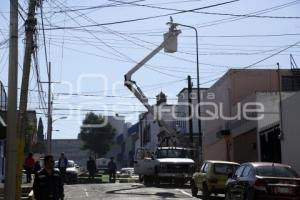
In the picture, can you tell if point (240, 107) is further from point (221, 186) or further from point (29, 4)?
point (29, 4)

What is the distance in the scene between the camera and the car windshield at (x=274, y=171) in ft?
56.3

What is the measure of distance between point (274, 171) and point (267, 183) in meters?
0.92

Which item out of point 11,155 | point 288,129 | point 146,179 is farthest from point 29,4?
point 146,179

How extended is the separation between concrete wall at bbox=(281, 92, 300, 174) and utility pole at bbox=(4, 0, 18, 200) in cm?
1387

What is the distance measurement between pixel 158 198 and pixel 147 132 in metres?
65.8

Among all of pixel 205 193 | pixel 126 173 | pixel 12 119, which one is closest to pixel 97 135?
pixel 126 173

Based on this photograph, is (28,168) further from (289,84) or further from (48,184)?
(48,184)

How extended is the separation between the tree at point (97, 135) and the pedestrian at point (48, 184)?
90.2m

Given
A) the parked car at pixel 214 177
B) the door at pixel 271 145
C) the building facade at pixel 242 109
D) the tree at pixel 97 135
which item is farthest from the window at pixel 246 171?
the tree at pixel 97 135

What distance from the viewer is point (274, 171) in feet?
57.1

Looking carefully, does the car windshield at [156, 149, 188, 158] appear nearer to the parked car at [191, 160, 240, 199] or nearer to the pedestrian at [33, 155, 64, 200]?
the parked car at [191, 160, 240, 199]

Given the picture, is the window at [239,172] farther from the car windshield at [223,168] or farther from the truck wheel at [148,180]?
the truck wheel at [148,180]

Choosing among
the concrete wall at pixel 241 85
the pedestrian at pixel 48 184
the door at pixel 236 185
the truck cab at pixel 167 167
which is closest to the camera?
the pedestrian at pixel 48 184

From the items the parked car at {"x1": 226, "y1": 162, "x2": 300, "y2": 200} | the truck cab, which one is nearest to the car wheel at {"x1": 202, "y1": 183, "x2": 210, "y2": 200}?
the parked car at {"x1": 226, "y1": 162, "x2": 300, "y2": 200}
